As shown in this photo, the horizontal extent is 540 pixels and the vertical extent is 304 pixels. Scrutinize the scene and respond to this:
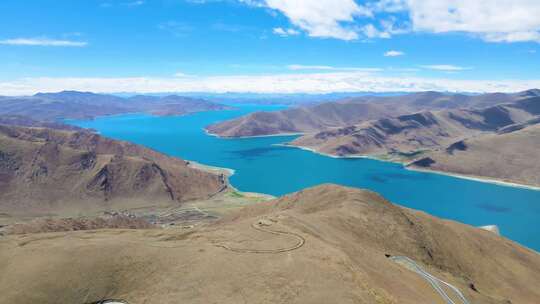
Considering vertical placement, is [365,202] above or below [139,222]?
above

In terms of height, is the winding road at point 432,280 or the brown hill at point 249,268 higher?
the brown hill at point 249,268

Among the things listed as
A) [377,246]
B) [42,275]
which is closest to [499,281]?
[377,246]

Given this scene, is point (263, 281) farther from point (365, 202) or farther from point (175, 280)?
point (365, 202)

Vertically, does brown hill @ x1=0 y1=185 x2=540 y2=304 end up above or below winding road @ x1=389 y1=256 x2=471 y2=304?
above

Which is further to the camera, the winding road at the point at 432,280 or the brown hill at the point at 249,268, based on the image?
the winding road at the point at 432,280

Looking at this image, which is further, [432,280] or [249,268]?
[432,280]

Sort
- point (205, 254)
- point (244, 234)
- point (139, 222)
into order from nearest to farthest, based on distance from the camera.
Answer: point (205, 254), point (244, 234), point (139, 222)

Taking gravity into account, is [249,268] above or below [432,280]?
above

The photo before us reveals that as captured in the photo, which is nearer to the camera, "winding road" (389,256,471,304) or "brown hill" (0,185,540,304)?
"brown hill" (0,185,540,304)
